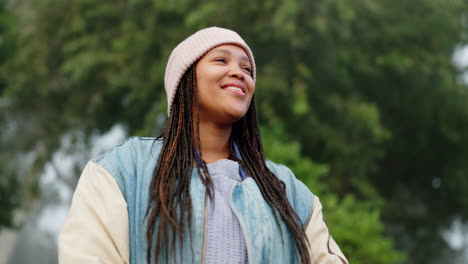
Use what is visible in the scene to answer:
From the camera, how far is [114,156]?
228cm

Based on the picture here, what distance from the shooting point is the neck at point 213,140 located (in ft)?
8.12

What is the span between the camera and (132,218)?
2160mm

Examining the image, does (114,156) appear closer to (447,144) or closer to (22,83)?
(22,83)

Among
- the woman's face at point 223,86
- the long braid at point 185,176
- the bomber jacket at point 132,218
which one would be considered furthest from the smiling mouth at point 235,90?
the bomber jacket at point 132,218

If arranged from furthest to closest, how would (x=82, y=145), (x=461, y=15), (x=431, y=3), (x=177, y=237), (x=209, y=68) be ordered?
1. (x=82, y=145)
2. (x=461, y=15)
3. (x=431, y=3)
4. (x=209, y=68)
5. (x=177, y=237)

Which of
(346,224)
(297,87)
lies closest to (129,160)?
(346,224)

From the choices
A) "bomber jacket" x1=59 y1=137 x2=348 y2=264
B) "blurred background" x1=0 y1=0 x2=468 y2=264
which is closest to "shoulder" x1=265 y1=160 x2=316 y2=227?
"bomber jacket" x1=59 y1=137 x2=348 y2=264

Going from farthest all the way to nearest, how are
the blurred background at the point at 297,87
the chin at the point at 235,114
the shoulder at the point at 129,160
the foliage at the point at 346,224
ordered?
the blurred background at the point at 297,87 < the foliage at the point at 346,224 < the chin at the point at 235,114 < the shoulder at the point at 129,160

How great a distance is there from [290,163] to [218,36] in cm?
528

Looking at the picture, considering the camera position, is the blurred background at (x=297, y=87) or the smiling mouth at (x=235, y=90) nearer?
the smiling mouth at (x=235, y=90)

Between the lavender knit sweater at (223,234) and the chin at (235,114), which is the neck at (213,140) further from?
the lavender knit sweater at (223,234)

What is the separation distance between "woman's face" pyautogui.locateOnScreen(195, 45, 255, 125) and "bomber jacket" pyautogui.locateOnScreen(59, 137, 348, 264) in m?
0.24

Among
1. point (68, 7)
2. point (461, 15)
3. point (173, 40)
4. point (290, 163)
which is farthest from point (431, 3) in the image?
point (68, 7)

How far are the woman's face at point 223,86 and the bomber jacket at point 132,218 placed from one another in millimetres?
239
